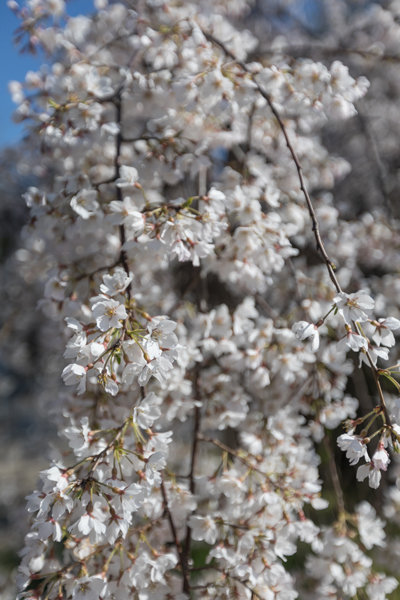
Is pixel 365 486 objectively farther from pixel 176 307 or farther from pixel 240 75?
pixel 240 75

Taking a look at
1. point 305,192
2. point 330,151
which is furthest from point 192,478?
point 330,151

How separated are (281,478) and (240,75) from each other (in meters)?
1.14

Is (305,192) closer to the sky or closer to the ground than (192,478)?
closer to the sky

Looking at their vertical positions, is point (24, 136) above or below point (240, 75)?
below

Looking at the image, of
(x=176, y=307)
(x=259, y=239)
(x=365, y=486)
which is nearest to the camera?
(x=259, y=239)

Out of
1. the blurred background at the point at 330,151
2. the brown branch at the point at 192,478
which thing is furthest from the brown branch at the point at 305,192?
the blurred background at the point at 330,151

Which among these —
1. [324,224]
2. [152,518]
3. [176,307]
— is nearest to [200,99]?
[176,307]

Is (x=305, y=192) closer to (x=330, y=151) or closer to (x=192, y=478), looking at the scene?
(x=192, y=478)

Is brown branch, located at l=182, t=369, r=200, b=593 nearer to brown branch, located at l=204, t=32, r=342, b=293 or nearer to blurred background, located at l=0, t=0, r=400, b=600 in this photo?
brown branch, located at l=204, t=32, r=342, b=293

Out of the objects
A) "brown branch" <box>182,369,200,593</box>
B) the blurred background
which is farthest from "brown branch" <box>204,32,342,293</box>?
the blurred background

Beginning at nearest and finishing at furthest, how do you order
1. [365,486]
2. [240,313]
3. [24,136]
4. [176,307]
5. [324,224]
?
1. [240,313]
2. [176,307]
3. [24,136]
4. [324,224]
5. [365,486]

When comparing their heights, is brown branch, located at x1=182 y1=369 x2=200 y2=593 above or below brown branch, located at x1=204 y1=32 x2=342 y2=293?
below

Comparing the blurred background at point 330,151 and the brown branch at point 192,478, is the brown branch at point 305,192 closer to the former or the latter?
the brown branch at point 192,478

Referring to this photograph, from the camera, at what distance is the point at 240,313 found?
4.51ft
